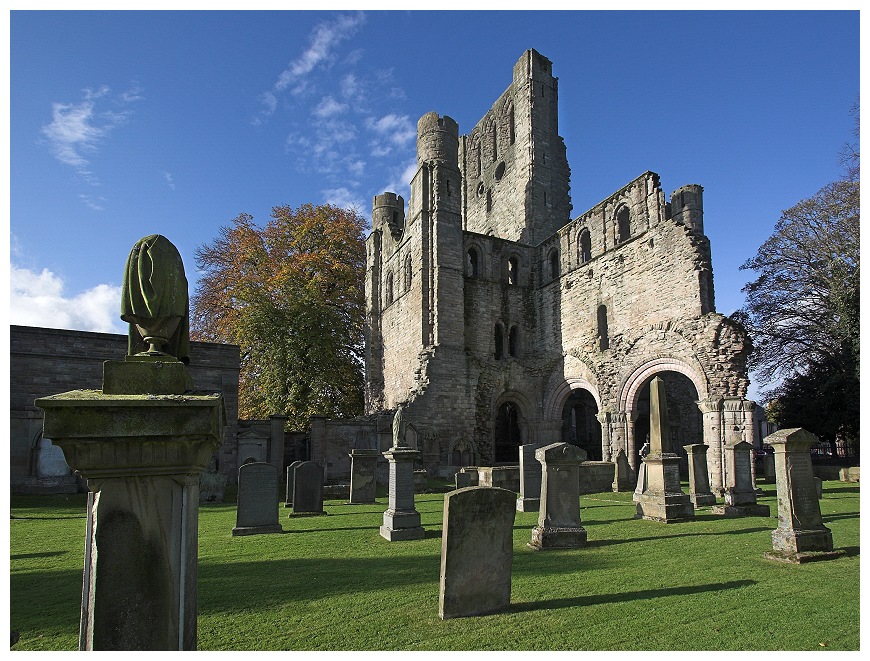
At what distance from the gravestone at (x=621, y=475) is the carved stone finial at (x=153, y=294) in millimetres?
15381

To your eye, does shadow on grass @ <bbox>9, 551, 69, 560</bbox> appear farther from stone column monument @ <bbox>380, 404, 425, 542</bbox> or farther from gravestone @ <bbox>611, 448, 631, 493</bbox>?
gravestone @ <bbox>611, 448, 631, 493</bbox>

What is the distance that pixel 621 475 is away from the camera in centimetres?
1609

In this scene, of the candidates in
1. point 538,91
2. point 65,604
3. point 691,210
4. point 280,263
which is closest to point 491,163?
point 538,91

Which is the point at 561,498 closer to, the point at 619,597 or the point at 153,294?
the point at 619,597

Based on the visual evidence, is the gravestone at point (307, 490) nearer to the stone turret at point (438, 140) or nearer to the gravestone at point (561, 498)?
the gravestone at point (561, 498)

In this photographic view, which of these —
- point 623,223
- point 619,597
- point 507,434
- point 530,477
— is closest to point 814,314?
point 623,223

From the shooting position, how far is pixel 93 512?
2.54 m

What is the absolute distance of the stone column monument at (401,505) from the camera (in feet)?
27.8

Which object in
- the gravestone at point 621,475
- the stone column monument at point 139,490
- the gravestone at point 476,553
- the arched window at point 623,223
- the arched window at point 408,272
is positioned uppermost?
the arched window at point 623,223

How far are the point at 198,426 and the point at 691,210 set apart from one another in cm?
1883

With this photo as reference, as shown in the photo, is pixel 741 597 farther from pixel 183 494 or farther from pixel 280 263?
pixel 280 263

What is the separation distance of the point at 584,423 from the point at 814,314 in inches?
442

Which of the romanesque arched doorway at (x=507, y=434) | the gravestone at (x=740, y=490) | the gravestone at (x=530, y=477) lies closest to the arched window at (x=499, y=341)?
the romanesque arched doorway at (x=507, y=434)

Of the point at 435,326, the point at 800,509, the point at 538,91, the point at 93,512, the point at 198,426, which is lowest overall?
the point at 800,509
